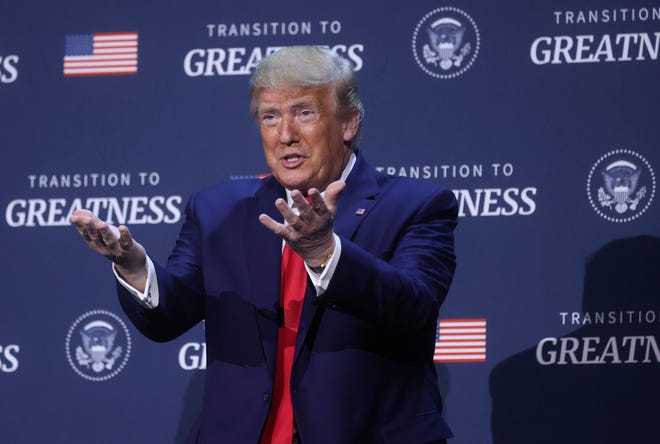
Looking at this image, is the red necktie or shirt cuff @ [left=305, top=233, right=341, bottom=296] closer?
shirt cuff @ [left=305, top=233, right=341, bottom=296]

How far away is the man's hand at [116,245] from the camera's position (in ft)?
6.60

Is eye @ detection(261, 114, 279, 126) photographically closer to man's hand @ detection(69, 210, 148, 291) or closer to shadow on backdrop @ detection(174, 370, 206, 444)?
man's hand @ detection(69, 210, 148, 291)

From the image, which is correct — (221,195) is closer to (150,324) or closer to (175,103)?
(150,324)

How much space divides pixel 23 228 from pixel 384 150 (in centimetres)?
151

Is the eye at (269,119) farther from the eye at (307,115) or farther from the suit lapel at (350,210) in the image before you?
the suit lapel at (350,210)

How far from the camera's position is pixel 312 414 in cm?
214

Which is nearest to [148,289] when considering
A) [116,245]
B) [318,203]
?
[116,245]

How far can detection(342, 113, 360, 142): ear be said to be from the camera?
8.00 feet

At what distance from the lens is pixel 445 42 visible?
379 centimetres

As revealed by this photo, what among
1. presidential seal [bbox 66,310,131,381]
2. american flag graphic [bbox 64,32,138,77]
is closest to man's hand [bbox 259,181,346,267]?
presidential seal [bbox 66,310,131,381]

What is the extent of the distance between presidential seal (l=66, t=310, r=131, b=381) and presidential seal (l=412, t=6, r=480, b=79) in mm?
1611

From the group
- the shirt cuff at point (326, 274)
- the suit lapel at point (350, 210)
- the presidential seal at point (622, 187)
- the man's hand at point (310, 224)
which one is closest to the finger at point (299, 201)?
the man's hand at point (310, 224)

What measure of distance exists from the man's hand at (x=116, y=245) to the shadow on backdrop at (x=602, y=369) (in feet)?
6.11

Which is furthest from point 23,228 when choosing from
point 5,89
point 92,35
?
point 92,35
